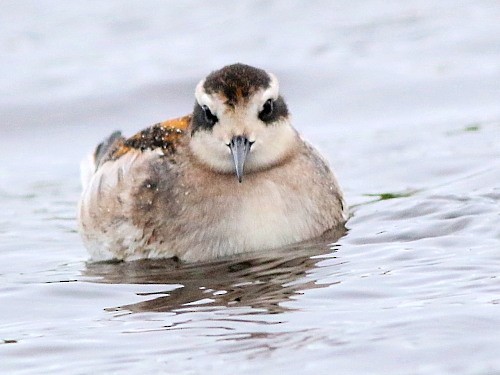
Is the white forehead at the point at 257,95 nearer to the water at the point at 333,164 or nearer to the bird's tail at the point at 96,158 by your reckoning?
the water at the point at 333,164

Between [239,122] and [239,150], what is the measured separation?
0.70ft

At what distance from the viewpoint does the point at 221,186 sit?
1131 centimetres

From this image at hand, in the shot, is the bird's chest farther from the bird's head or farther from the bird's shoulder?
the bird's shoulder

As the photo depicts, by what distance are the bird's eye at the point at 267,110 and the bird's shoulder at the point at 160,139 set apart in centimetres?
103

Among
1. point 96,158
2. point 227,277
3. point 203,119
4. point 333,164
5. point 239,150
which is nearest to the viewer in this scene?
point 227,277

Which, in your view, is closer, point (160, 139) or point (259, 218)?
point (259, 218)

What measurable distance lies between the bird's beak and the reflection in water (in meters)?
0.70

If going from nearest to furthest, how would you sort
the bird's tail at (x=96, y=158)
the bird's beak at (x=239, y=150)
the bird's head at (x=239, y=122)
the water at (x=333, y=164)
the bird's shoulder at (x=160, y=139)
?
the water at (x=333, y=164), the bird's beak at (x=239, y=150), the bird's head at (x=239, y=122), the bird's shoulder at (x=160, y=139), the bird's tail at (x=96, y=158)

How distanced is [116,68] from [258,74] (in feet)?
30.0

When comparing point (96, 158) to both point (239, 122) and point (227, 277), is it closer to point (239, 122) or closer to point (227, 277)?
point (239, 122)

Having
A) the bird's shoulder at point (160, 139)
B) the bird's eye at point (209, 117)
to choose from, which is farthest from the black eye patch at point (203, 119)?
the bird's shoulder at point (160, 139)

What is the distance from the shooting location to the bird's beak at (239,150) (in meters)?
10.6

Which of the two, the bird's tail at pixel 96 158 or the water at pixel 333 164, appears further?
the bird's tail at pixel 96 158

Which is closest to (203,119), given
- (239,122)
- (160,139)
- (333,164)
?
(239,122)
